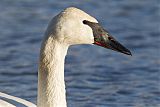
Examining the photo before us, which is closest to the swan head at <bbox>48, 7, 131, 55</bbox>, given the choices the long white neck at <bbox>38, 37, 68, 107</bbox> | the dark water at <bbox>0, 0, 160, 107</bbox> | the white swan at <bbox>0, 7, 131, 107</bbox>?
the white swan at <bbox>0, 7, 131, 107</bbox>

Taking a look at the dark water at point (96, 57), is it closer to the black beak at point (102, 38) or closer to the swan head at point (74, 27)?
the black beak at point (102, 38)

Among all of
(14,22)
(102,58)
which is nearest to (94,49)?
(102,58)

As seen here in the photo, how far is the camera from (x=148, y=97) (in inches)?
384

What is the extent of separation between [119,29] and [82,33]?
570 cm

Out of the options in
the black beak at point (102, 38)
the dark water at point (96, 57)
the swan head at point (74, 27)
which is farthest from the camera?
the dark water at point (96, 57)

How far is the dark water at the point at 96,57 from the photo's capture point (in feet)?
32.3

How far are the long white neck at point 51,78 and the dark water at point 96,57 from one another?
6.88 ft

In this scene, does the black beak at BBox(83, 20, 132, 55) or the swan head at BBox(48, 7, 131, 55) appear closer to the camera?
the swan head at BBox(48, 7, 131, 55)

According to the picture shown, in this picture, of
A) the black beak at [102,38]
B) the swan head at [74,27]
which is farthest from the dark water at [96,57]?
the swan head at [74,27]

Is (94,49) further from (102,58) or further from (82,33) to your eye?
(82,33)

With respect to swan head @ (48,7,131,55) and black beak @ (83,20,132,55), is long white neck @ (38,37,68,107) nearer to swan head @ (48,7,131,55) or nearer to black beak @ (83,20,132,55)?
swan head @ (48,7,131,55)

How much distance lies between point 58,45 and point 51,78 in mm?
349

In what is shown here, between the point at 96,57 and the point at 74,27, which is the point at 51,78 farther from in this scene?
the point at 96,57

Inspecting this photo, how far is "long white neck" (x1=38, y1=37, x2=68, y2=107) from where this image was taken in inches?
283
